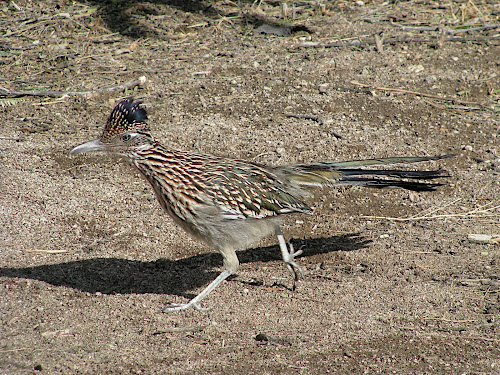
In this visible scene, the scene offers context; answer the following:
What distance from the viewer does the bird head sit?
4.78 metres

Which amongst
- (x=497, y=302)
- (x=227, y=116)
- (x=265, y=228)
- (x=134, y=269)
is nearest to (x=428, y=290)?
(x=497, y=302)

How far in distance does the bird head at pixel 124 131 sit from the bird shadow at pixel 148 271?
1.19 meters

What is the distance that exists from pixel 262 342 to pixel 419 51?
22.6 ft

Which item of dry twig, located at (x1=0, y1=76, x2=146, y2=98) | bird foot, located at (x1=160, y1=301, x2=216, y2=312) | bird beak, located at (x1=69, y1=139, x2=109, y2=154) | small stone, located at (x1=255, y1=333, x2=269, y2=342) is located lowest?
bird foot, located at (x1=160, y1=301, x2=216, y2=312)

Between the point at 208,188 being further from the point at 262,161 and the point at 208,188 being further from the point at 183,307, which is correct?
the point at 262,161

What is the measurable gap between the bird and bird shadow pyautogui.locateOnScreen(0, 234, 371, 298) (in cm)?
49

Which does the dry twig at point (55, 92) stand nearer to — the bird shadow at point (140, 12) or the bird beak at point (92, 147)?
the bird shadow at point (140, 12)

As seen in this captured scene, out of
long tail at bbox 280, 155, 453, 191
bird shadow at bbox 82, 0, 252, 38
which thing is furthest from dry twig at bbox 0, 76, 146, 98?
long tail at bbox 280, 155, 453, 191

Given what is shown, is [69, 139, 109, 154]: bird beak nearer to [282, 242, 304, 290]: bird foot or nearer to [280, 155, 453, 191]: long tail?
[280, 155, 453, 191]: long tail

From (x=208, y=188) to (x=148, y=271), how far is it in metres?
1.17

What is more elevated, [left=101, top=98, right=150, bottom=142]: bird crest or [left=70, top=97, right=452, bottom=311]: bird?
[left=101, top=98, right=150, bottom=142]: bird crest

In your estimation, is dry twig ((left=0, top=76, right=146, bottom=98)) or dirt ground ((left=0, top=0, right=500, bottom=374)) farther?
dry twig ((left=0, top=76, right=146, bottom=98))

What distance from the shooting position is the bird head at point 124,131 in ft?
15.7

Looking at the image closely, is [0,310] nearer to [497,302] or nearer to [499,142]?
[497,302]
